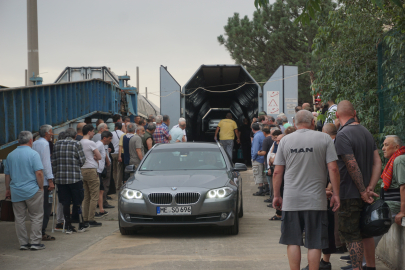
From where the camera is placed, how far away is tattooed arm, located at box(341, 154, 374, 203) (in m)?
5.08

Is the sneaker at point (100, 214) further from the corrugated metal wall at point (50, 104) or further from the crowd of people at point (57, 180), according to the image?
the corrugated metal wall at point (50, 104)

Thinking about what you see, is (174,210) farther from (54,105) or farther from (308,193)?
(54,105)

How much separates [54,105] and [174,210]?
22.1 ft

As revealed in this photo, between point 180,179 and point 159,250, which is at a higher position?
point 180,179

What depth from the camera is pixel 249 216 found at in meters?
9.98

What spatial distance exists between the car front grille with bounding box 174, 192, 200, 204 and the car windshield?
45.5 inches

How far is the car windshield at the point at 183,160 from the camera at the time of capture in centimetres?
871

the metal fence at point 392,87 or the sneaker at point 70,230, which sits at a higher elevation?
the metal fence at point 392,87

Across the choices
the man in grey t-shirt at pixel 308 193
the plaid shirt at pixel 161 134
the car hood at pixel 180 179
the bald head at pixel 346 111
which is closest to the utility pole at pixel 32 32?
the plaid shirt at pixel 161 134

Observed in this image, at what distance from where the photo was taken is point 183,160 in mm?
8883

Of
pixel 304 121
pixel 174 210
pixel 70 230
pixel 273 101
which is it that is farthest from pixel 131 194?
pixel 273 101

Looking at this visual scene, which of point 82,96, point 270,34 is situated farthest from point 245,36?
point 82,96

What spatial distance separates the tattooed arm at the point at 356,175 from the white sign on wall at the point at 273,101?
13368 millimetres

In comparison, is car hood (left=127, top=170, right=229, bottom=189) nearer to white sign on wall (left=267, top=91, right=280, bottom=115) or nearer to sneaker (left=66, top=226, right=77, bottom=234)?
sneaker (left=66, top=226, right=77, bottom=234)
